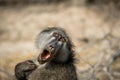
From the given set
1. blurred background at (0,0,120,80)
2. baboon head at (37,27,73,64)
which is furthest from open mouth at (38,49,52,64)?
blurred background at (0,0,120,80)

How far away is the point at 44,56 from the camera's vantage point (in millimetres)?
4840

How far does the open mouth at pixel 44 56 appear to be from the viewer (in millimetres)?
4789

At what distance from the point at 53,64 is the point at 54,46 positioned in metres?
0.30

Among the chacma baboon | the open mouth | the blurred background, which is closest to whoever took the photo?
Result: the open mouth

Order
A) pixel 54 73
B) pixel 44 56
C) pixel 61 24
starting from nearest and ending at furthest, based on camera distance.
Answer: pixel 44 56
pixel 54 73
pixel 61 24

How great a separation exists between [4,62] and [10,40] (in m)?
1.86

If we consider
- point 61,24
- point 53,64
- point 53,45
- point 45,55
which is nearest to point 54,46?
point 53,45

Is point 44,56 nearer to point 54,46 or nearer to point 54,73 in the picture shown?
point 54,46

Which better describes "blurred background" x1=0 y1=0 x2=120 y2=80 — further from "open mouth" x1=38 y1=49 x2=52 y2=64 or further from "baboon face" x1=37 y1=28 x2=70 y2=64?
"open mouth" x1=38 y1=49 x2=52 y2=64

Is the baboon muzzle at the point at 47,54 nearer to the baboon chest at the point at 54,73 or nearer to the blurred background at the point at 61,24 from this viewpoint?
the baboon chest at the point at 54,73

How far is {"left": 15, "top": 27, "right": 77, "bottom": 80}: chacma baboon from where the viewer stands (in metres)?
4.99

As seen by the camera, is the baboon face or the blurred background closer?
the baboon face

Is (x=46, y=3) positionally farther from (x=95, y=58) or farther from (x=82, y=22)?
(x=95, y=58)

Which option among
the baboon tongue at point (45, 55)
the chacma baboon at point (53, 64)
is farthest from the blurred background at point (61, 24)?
the baboon tongue at point (45, 55)
